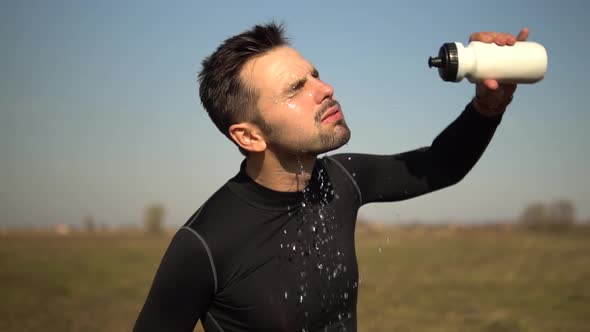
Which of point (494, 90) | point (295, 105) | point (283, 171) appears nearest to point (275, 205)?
point (283, 171)

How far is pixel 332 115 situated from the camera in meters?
3.12

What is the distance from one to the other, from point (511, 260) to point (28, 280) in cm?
1329

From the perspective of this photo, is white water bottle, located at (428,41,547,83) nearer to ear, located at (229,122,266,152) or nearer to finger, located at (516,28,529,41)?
finger, located at (516,28,529,41)

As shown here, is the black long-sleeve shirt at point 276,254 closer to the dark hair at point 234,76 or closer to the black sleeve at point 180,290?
the black sleeve at point 180,290

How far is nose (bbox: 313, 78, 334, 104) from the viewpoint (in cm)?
313

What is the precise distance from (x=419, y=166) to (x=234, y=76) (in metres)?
1.36

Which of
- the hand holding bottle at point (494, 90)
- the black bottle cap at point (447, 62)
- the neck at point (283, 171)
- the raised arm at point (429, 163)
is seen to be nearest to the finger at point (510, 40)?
the hand holding bottle at point (494, 90)

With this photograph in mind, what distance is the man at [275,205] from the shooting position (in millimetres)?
2939

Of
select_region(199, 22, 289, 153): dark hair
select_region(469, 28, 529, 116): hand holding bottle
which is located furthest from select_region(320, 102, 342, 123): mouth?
select_region(469, 28, 529, 116): hand holding bottle

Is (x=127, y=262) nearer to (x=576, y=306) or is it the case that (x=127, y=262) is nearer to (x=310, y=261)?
(x=576, y=306)

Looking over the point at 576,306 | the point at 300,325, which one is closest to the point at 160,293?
the point at 300,325

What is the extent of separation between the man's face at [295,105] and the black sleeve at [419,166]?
2.18 feet

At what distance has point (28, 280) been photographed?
547 inches

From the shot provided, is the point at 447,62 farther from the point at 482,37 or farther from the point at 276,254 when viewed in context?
the point at 276,254
